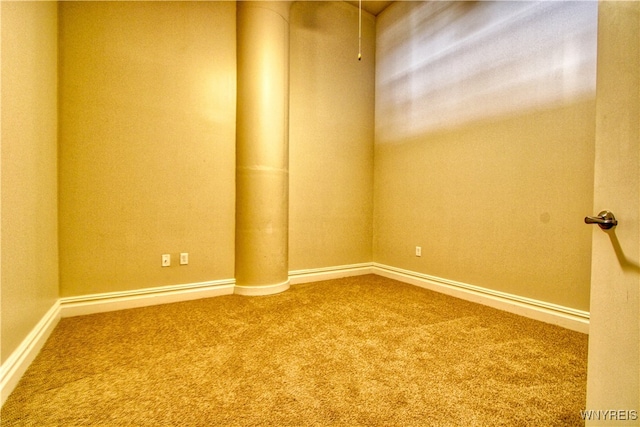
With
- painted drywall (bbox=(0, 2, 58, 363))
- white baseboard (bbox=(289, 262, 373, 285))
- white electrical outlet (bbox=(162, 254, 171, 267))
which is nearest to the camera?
painted drywall (bbox=(0, 2, 58, 363))

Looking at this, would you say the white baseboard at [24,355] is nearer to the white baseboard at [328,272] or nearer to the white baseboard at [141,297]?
the white baseboard at [141,297]

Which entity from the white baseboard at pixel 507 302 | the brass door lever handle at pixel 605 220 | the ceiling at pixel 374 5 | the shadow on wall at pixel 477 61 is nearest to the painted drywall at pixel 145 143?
the ceiling at pixel 374 5

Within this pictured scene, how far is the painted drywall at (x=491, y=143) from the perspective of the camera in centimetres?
201

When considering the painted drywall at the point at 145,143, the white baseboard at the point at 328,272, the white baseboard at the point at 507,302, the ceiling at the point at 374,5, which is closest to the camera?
the white baseboard at the point at 507,302

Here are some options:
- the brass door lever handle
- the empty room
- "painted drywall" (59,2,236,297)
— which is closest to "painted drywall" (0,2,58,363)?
the empty room

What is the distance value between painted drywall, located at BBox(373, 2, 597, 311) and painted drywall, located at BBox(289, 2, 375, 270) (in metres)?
0.24

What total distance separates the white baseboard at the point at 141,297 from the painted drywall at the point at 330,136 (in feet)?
2.83

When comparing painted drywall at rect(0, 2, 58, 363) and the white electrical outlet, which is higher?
painted drywall at rect(0, 2, 58, 363)

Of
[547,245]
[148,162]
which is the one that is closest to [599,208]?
[547,245]

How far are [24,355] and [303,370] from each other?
1420 mm

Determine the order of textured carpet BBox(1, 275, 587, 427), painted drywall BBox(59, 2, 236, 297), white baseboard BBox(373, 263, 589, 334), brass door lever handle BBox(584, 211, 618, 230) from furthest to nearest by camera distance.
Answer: painted drywall BBox(59, 2, 236, 297)
white baseboard BBox(373, 263, 589, 334)
textured carpet BBox(1, 275, 587, 427)
brass door lever handle BBox(584, 211, 618, 230)

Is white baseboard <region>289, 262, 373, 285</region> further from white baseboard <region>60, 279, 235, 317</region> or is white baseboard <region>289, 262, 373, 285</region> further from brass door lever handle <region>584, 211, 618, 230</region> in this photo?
brass door lever handle <region>584, 211, 618, 230</region>

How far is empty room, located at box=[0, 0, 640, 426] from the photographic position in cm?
117

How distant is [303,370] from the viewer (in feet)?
4.85
